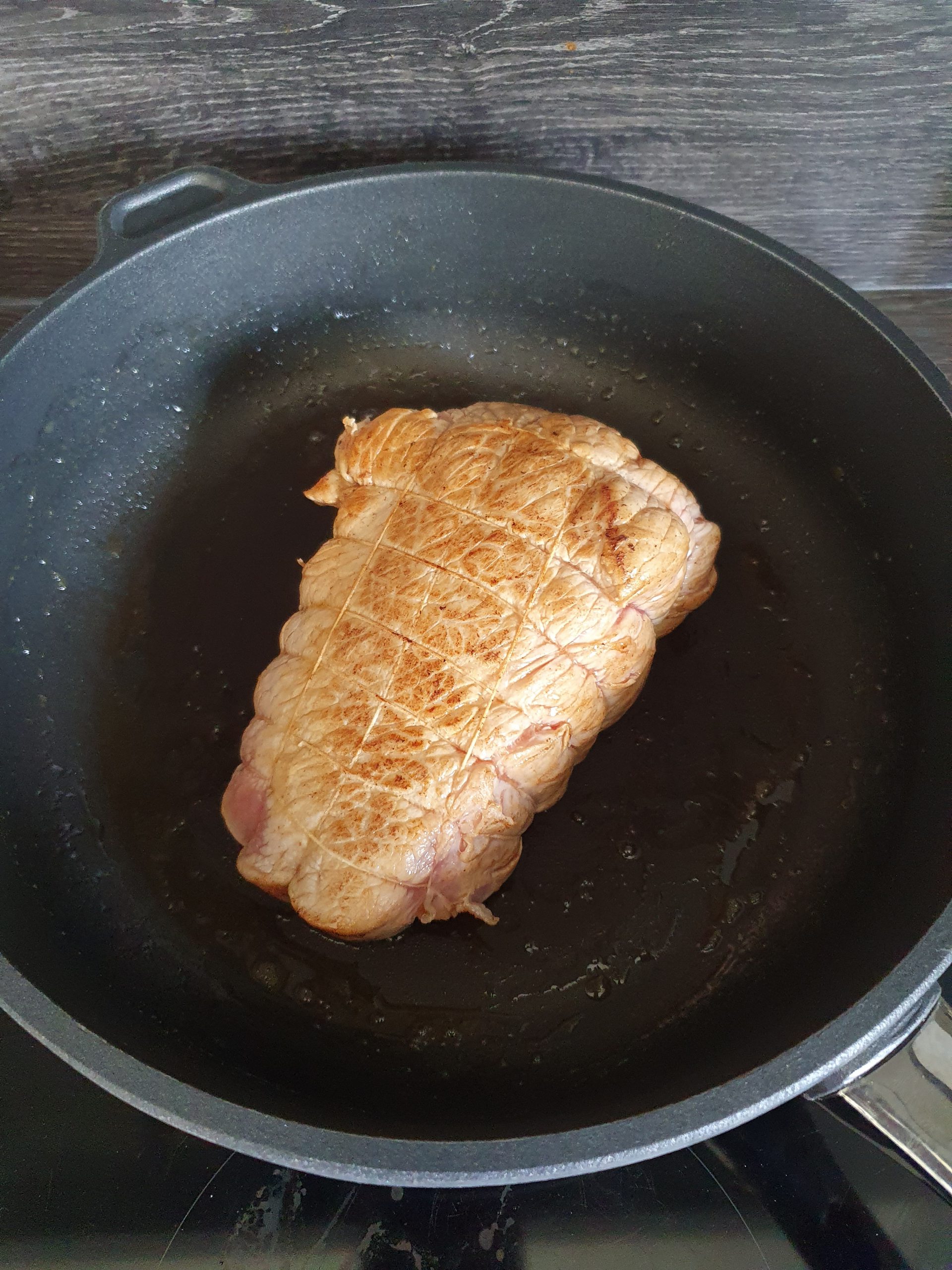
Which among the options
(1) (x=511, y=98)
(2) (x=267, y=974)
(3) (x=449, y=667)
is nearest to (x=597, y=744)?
(3) (x=449, y=667)

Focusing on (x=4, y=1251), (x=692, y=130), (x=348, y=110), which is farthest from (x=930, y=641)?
(x=4, y=1251)

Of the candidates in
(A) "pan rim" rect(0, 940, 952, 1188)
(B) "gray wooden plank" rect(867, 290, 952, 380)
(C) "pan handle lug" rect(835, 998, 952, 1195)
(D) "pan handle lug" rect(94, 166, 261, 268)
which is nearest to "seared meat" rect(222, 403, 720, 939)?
(A) "pan rim" rect(0, 940, 952, 1188)

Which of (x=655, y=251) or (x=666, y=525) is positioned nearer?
(x=666, y=525)

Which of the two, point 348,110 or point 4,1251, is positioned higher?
point 348,110

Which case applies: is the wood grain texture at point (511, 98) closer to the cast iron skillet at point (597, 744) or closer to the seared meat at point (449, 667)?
the cast iron skillet at point (597, 744)

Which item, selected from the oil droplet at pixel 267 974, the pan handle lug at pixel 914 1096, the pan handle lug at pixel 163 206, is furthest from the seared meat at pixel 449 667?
the pan handle lug at pixel 163 206

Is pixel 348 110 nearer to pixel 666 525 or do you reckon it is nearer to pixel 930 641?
pixel 666 525

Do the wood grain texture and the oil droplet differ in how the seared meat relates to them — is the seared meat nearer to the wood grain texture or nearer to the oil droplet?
the oil droplet
